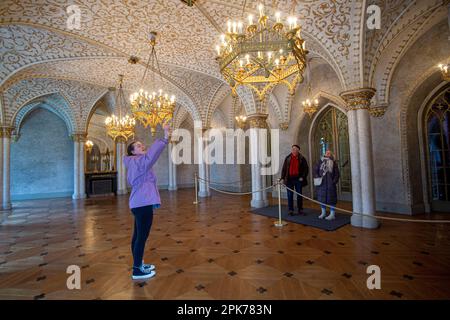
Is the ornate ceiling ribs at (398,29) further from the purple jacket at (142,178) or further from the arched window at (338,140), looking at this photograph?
the purple jacket at (142,178)

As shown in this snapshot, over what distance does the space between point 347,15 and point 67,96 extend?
12116 mm

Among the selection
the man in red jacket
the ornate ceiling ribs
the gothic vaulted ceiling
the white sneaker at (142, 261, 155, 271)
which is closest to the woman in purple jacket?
the white sneaker at (142, 261, 155, 271)

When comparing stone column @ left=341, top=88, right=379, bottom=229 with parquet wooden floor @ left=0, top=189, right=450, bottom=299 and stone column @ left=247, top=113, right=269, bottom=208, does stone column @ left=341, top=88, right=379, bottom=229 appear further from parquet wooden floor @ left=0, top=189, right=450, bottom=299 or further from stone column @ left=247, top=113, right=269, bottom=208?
stone column @ left=247, top=113, right=269, bottom=208

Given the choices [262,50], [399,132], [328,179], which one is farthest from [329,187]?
[262,50]

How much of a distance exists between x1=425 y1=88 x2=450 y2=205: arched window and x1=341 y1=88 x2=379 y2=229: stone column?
3009mm

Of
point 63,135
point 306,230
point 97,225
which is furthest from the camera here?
point 63,135

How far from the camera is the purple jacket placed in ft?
8.48

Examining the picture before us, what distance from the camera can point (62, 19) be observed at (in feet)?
16.7

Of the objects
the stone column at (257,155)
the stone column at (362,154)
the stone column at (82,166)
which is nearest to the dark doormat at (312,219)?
the stone column at (362,154)

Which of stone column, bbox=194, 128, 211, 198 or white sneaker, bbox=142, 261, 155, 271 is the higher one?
stone column, bbox=194, 128, 211, 198

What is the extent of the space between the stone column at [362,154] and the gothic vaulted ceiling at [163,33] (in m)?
0.34
